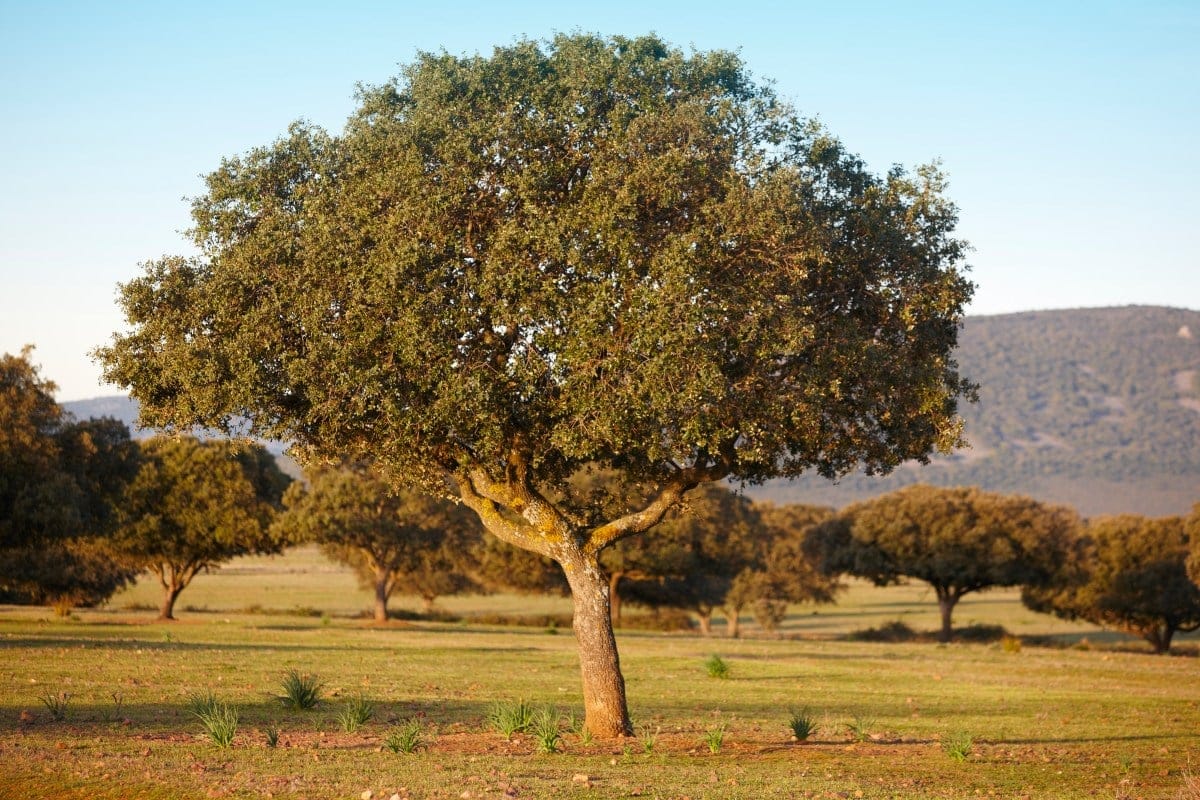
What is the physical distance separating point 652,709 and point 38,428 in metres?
26.7

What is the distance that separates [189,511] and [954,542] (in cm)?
4424

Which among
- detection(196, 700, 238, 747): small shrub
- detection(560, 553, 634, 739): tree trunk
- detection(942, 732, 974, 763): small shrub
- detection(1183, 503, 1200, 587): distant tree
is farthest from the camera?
detection(1183, 503, 1200, 587): distant tree

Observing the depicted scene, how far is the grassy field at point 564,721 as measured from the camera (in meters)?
14.6

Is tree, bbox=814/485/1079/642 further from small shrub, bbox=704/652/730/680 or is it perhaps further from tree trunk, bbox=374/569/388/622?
small shrub, bbox=704/652/730/680

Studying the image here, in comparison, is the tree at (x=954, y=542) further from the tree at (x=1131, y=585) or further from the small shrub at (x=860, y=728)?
the small shrub at (x=860, y=728)

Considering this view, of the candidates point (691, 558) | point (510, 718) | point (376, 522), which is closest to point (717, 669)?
point (510, 718)

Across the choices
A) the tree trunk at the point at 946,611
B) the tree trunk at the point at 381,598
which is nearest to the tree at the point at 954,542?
the tree trunk at the point at 946,611

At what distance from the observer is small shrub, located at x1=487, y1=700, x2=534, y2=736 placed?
17.8m

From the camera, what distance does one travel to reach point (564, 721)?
2158 cm

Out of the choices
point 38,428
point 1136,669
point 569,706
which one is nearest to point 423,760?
point 569,706

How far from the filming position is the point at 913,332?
64.4 ft

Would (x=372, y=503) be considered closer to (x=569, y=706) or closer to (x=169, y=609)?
(x=169, y=609)

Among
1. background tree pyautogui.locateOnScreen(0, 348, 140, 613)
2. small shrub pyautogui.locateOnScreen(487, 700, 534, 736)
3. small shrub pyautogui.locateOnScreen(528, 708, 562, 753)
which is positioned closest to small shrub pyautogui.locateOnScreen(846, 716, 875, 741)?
small shrub pyautogui.locateOnScreen(528, 708, 562, 753)

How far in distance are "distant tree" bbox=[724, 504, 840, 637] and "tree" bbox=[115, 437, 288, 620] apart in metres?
33.7
